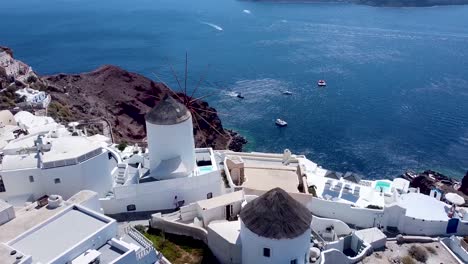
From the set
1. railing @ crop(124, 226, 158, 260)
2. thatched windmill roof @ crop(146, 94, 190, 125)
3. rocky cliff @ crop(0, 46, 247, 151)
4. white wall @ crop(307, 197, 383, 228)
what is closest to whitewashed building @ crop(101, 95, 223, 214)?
thatched windmill roof @ crop(146, 94, 190, 125)

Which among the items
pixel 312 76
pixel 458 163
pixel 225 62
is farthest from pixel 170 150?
pixel 225 62

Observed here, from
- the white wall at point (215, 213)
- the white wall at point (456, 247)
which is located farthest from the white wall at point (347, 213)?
the white wall at point (215, 213)

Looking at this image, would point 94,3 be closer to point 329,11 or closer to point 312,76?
point 329,11

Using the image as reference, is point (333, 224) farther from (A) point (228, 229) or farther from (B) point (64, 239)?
(B) point (64, 239)

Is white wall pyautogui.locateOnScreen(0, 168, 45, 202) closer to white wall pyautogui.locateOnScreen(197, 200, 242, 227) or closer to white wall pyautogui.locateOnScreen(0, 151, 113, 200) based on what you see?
white wall pyautogui.locateOnScreen(0, 151, 113, 200)

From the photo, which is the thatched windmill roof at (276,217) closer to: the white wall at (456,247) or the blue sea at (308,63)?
the white wall at (456,247)

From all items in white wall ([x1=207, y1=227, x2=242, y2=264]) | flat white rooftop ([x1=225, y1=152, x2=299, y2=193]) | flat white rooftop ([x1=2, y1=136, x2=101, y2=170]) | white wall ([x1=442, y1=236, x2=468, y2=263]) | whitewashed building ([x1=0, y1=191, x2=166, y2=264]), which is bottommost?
white wall ([x1=442, y1=236, x2=468, y2=263])

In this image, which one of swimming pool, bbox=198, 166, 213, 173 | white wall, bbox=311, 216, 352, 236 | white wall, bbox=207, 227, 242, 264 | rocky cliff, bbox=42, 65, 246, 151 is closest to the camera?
white wall, bbox=207, 227, 242, 264

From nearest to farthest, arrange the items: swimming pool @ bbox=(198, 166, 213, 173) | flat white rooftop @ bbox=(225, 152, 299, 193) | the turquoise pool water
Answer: swimming pool @ bbox=(198, 166, 213, 173) → the turquoise pool water → flat white rooftop @ bbox=(225, 152, 299, 193)
